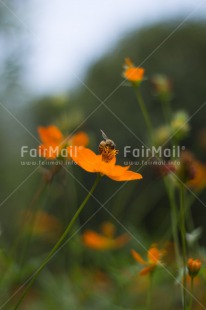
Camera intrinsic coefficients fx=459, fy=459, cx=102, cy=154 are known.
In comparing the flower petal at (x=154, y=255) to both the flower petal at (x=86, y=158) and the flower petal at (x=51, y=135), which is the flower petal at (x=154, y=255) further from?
the flower petal at (x=51, y=135)

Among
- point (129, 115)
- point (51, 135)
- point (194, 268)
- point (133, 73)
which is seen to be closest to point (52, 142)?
point (51, 135)

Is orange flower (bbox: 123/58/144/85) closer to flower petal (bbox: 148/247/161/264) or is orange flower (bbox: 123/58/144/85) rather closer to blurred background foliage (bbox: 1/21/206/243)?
flower petal (bbox: 148/247/161/264)

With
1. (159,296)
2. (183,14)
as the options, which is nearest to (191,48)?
(183,14)

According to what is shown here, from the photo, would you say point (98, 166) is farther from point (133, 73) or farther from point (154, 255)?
point (133, 73)

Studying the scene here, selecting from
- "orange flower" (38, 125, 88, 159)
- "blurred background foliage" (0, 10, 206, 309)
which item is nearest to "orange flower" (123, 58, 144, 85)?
"orange flower" (38, 125, 88, 159)

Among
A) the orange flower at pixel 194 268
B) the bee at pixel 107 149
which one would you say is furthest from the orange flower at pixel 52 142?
the orange flower at pixel 194 268

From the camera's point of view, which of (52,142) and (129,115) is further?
(129,115)
